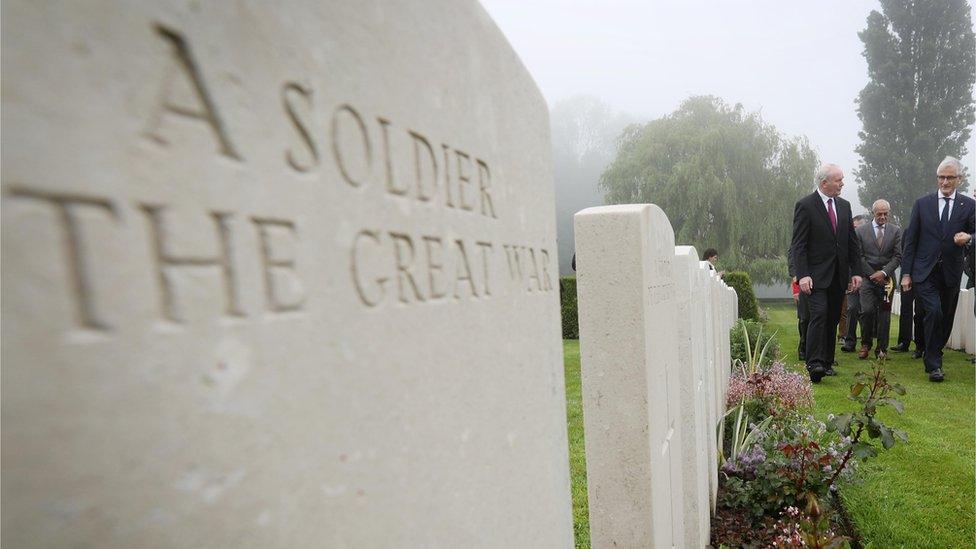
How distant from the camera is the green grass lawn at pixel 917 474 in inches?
113

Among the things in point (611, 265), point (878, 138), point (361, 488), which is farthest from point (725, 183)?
point (361, 488)

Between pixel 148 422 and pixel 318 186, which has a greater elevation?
pixel 318 186

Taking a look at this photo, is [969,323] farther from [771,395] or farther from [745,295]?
[771,395]

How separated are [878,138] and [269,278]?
3442 centimetres

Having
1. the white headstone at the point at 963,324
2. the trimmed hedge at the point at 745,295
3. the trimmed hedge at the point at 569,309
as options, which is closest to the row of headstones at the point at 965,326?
the white headstone at the point at 963,324

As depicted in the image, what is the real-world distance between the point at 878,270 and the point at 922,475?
523 centimetres

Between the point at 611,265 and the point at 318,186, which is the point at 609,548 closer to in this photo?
the point at 611,265

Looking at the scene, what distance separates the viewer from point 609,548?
6.12 feet

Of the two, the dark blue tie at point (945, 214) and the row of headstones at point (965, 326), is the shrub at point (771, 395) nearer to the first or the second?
the dark blue tie at point (945, 214)

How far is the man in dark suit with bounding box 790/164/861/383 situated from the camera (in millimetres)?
5715

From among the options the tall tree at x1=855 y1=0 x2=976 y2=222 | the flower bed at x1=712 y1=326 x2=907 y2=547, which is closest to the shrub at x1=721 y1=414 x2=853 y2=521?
the flower bed at x1=712 y1=326 x2=907 y2=547

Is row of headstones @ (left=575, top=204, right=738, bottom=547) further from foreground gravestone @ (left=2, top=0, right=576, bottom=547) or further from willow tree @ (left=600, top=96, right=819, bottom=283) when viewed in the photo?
willow tree @ (left=600, top=96, right=819, bottom=283)

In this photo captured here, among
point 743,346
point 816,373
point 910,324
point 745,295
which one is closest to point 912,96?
point 745,295

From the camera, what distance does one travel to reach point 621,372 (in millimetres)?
1808
